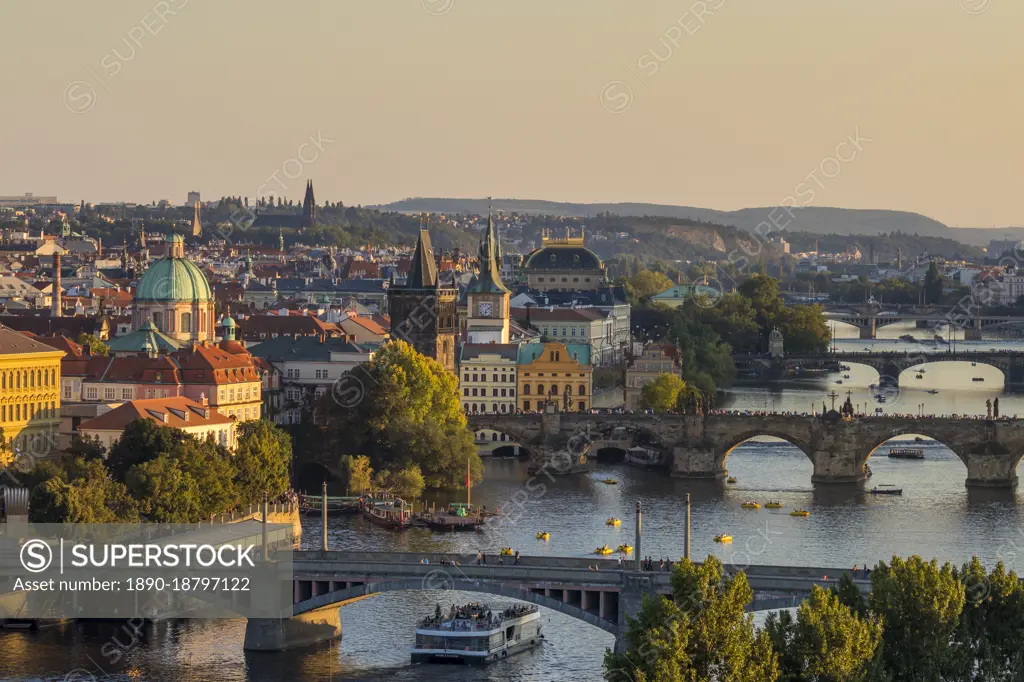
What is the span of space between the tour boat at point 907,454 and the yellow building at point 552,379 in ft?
40.2

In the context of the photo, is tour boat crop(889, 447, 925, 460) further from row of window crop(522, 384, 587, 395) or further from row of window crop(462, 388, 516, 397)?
row of window crop(462, 388, 516, 397)

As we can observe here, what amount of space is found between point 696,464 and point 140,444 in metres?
24.6

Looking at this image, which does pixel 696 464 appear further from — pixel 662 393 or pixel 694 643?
pixel 694 643

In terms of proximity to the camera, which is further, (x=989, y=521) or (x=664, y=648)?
(x=989, y=521)

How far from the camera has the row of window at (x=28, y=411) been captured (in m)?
75.9

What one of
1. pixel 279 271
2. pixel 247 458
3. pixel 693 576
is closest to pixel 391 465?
pixel 247 458

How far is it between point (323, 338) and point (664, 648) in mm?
52889

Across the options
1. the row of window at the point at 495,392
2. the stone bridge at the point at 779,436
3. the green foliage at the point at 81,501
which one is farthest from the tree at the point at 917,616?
the row of window at the point at 495,392

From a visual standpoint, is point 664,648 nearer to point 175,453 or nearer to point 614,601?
point 614,601

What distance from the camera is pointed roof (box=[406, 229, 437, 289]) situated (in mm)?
96812

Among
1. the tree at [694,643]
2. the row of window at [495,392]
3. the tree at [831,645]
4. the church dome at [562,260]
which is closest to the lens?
the tree at [694,643]

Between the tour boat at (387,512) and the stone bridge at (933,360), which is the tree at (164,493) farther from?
the stone bridge at (933,360)

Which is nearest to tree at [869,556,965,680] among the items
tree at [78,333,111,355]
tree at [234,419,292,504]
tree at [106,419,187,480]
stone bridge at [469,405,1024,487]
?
tree at [106,419,187,480]

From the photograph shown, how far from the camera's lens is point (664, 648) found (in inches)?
1741
